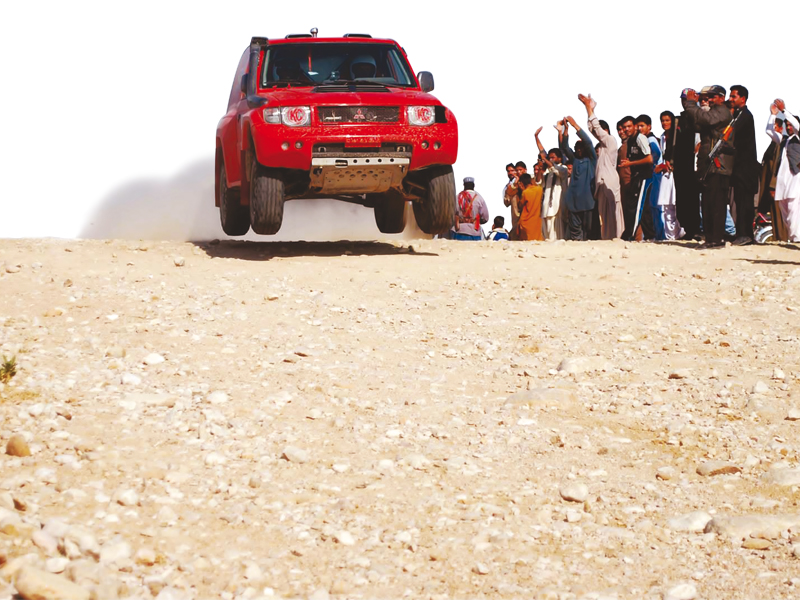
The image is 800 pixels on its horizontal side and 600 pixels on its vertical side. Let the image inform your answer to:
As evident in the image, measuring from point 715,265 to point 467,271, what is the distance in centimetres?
249

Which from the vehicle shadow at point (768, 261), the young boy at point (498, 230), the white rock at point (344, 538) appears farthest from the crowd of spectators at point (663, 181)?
the white rock at point (344, 538)

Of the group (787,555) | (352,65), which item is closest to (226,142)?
(352,65)

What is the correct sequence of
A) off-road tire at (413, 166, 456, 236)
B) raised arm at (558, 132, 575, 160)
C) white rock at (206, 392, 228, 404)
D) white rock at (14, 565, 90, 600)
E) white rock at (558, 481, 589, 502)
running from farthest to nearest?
1. raised arm at (558, 132, 575, 160)
2. off-road tire at (413, 166, 456, 236)
3. white rock at (206, 392, 228, 404)
4. white rock at (558, 481, 589, 502)
5. white rock at (14, 565, 90, 600)

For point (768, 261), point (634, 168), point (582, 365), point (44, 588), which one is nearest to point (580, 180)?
point (634, 168)

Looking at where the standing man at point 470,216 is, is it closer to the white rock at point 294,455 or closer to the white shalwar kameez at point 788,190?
the white shalwar kameez at point 788,190

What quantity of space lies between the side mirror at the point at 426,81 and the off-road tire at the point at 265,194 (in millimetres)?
1709

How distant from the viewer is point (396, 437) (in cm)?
466

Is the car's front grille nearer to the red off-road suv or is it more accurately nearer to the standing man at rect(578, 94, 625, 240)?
the red off-road suv

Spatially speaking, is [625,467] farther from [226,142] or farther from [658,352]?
[226,142]

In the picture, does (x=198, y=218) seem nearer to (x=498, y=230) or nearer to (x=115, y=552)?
(x=498, y=230)

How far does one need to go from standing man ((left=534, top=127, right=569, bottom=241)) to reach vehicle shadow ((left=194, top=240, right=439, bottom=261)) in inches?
148

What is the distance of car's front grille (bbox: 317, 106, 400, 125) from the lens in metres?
9.52

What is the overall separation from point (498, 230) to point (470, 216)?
2.39 metres

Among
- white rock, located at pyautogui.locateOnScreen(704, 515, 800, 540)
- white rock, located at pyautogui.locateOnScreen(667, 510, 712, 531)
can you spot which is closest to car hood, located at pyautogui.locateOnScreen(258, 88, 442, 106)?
white rock, located at pyautogui.locateOnScreen(667, 510, 712, 531)
